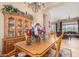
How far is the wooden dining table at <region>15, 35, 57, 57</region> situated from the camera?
1.65 meters

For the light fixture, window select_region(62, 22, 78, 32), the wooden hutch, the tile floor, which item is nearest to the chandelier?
the light fixture

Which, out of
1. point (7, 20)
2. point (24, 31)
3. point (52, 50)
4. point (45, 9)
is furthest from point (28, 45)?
point (45, 9)

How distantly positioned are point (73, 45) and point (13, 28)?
96 centimetres

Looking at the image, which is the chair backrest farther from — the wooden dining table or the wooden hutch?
the wooden hutch

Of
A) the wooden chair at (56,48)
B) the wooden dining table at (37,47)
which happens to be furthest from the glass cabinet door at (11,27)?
the wooden chair at (56,48)

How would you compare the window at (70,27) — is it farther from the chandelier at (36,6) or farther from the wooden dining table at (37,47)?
the chandelier at (36,6)

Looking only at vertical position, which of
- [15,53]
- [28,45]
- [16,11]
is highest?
[16,11]

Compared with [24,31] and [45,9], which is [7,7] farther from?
[45,9]

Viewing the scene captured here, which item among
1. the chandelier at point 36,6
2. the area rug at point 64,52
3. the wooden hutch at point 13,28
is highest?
the chandelier at point 36,6

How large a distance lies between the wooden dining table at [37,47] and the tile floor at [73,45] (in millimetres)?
172

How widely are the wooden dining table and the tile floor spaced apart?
17cm

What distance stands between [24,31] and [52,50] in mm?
523

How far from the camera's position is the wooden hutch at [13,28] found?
5.58 feet

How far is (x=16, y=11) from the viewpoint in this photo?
1723 millimetres
